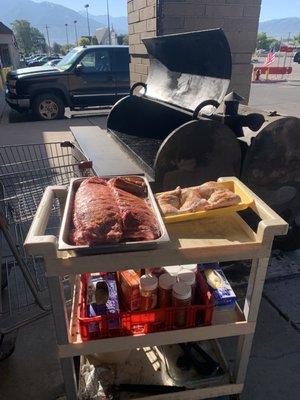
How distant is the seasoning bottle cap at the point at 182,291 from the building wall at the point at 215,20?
4.21 meters

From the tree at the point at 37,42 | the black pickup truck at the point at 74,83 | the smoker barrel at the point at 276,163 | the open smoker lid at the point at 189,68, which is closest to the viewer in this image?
the smoker barrel at the point at 276,163

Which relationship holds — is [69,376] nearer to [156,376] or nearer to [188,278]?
[156,376]

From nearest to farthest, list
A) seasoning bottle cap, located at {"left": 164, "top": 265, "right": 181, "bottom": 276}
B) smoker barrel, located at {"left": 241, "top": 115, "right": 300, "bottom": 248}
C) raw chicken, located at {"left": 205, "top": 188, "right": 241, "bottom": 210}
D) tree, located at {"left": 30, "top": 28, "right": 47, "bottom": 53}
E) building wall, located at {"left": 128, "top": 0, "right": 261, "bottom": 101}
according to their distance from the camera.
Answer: raw chicken, located at {"left": 205, "top": 188, "right": 241, "bottom": 210}, seasoning bottle cap, located at {"left": 164, "top": 265, "right": 181, "bottom": 276}, smoker barrel, located at {"left": 241, "top": 115, "right": 300, "bottom": 248}, building wall, located at {"left": 128, "top": 0, "right": 261, "bottom": 101}, tree, located at {"left": 30, "top": 28, "right": 47, "bottom": 53}

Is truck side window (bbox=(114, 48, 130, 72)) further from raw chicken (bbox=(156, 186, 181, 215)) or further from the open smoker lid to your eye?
raw chicken (bbox=(156, 186, 181, 215))

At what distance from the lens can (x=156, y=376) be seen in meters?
1.99

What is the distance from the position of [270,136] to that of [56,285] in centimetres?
193

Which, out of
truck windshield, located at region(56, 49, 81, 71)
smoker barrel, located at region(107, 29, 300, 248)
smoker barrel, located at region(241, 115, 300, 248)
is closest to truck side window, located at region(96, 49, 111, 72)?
truck windshield, located at region(56, 49, 81, 71)

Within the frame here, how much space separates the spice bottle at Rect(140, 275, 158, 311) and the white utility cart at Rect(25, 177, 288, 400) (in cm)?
14

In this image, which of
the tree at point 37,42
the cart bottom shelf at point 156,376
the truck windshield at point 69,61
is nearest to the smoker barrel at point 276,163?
the cart bottom shelf at point 156,376

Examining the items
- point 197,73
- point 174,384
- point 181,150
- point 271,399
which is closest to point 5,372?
point 174,384

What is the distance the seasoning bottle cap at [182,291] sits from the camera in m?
1.62

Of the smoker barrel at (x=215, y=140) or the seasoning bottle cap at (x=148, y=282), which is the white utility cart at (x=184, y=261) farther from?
the smoker barrel at (x=215, y=140)

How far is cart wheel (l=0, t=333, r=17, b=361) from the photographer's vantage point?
2232 millimetres

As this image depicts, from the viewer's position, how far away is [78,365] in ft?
6.80
